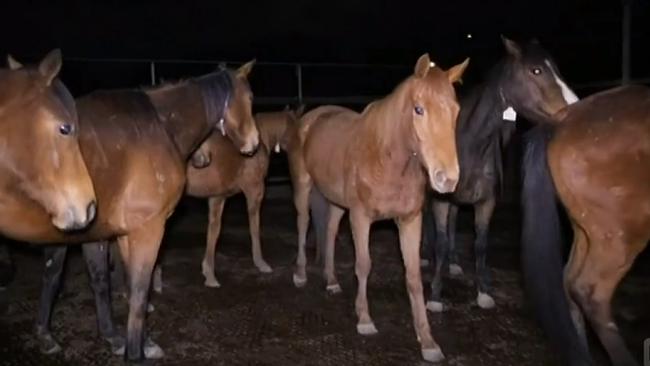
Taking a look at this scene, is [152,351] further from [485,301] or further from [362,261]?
[485,301]

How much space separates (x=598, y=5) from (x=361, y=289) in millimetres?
7196

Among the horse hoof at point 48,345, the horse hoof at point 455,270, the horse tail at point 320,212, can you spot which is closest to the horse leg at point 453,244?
the horse hoof at point 455,270

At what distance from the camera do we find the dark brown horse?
2.67 meters

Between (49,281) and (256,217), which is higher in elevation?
(49,281)

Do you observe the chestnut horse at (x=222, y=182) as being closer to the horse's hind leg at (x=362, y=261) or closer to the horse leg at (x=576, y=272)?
the horse's hind leg at (x=362, y=261)

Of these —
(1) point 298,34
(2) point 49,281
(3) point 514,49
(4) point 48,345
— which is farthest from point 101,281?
(1) point 298,34

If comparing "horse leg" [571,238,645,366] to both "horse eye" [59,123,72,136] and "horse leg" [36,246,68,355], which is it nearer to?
"horse eye" [59,123,72,136]

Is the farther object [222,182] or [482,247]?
[222,182]

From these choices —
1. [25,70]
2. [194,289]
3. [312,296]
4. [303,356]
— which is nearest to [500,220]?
[312,296]

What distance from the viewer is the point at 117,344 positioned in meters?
3.82

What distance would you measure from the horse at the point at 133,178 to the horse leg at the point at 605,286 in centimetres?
221

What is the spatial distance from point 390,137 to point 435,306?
1403 millimetres

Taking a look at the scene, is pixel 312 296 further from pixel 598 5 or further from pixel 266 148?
pixel 598 5

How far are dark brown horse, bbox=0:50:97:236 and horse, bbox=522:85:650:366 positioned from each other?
2245 mm
